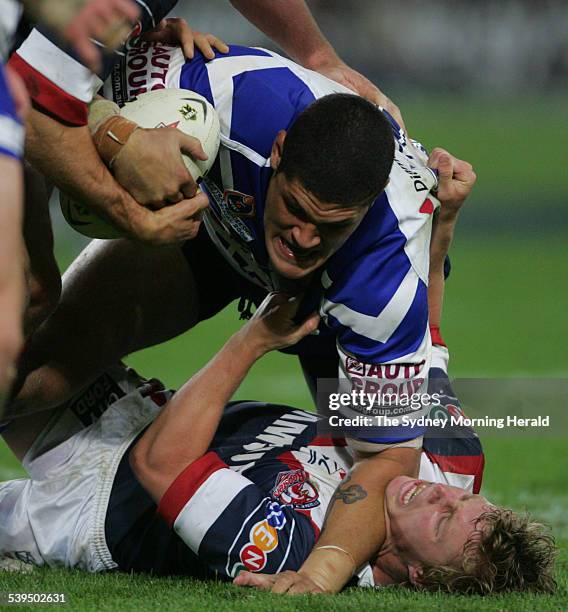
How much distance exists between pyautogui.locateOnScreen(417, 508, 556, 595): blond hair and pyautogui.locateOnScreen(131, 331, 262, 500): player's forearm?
808 mm

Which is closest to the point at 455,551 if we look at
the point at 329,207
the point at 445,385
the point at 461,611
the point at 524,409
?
the point at 461,611

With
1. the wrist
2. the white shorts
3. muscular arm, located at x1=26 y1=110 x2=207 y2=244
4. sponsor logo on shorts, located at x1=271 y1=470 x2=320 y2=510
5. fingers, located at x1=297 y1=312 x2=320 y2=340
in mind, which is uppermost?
muscular arm, located at x1=26 y1=110 x2=207 y2=244

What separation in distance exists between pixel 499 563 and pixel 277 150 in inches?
55.2

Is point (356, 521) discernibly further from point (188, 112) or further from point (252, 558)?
point (188, 112)

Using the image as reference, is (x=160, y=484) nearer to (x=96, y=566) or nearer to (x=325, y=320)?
(x=96, y=566)

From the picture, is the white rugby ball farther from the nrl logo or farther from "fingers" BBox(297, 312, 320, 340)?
"fingers" BBox(297, 312, 320, 340)

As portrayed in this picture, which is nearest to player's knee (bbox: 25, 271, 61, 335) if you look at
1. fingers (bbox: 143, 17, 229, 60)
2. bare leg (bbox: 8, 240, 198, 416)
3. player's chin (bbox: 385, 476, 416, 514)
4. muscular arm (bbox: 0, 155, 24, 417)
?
bare leg (bbox: 8, 240, 198, 416)

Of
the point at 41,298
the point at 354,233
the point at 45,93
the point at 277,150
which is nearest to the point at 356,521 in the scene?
the point at 354,233

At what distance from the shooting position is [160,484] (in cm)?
361

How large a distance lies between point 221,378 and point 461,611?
110 centimetres

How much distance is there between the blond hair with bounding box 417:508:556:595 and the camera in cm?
348

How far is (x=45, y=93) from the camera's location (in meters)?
3.13

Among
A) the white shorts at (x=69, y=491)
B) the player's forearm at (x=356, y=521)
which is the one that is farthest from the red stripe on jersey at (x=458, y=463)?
the white shorts at (x=69, y=491)

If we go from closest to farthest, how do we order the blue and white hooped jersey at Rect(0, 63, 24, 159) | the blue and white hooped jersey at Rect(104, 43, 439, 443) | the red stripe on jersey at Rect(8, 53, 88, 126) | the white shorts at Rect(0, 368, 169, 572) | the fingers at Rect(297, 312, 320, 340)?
the blue and white hooped jersey at Rect(0, 63, 24, 159), the red stripe on jersey at Rect(8, 53, 88, 126), the blue and white hooped jersey at Rect(104, 43, 439, 443), the white shorts at Rect(0, 368, 169, 572), the fingers at Rect(297, 312, 320, 340)
